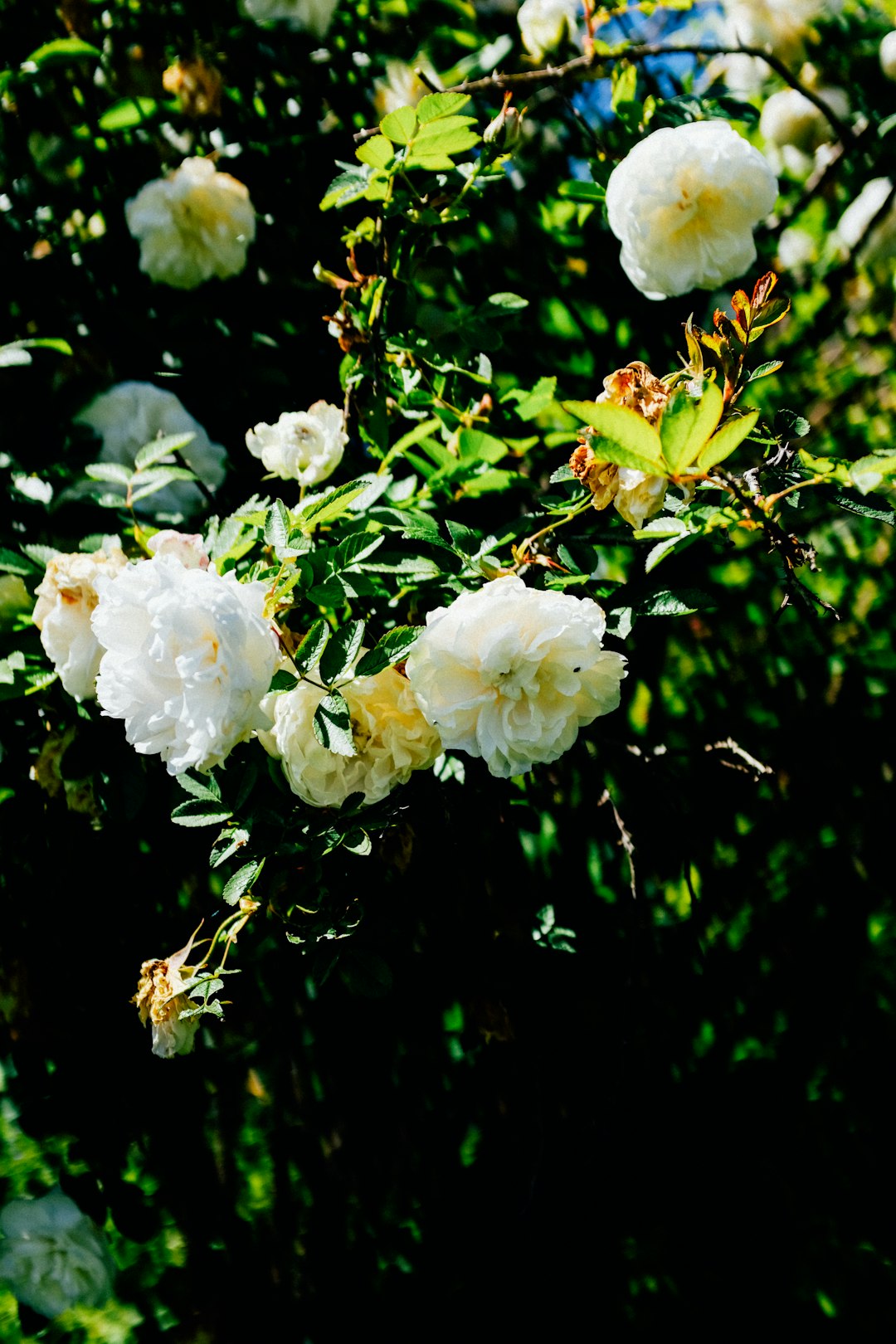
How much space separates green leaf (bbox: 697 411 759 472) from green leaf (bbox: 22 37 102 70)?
131cm

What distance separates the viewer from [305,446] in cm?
114

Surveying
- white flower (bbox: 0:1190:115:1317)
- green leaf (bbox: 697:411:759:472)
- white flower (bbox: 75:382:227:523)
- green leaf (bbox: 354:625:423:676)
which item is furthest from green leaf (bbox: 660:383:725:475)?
white flower (bbox: 0:1190:115:1317)

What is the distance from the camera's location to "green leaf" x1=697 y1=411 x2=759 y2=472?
0.74m

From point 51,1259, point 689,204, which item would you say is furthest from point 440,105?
point 51,1259

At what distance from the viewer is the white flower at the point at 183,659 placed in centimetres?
84

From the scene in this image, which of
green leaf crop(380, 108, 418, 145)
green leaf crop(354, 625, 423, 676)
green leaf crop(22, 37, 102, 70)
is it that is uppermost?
green leaf crop(22, 37, 102, 70)

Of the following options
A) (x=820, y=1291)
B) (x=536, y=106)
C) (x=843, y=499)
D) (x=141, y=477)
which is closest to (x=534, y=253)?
(x=536, y=106)

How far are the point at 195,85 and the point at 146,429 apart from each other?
0.62m

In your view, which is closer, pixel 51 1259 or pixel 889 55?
pixel 51 1259

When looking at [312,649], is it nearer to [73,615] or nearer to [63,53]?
[73,615]

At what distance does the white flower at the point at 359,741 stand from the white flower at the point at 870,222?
1538mm

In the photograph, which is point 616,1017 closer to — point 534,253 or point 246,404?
point 246,404

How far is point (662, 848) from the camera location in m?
1.75

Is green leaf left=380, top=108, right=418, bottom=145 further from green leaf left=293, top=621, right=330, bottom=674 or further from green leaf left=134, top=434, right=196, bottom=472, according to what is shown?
green leaf left=293, top=621, right=330, bottom=674
